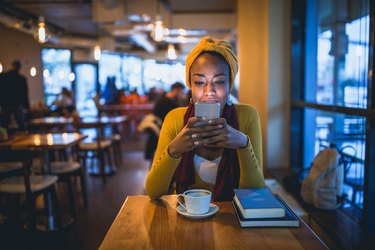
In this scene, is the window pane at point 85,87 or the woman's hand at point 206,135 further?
the window pane at point 85,87

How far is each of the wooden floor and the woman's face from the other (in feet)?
6.54

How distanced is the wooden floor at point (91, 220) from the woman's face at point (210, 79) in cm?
199

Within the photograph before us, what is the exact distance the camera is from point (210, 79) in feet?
4.53

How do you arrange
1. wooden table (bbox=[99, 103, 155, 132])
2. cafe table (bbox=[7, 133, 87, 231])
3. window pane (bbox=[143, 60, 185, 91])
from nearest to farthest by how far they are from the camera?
cafe table (bbox=[7, 133, 87, 231]) → wooden table (bbox=[99, 103, 155, 132]) → window pane (bbox=[143, 60, 185, 91])

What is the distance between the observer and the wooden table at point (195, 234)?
1.00 m

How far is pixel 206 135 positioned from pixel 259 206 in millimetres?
303

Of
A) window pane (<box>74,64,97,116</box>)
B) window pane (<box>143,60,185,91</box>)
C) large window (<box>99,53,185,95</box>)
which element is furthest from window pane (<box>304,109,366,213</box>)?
window pane (<box>143,60,185,91</box>)

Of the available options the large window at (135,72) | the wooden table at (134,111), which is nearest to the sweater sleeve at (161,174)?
the wooden table at (134,111)

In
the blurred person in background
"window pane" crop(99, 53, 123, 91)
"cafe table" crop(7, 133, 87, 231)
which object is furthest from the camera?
"window pane" crop(99, 53, 123, 91)

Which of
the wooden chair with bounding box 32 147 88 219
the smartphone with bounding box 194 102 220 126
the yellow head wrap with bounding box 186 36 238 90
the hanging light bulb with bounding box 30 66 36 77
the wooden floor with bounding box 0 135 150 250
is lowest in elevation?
the wooden floor with bounding box 0 135 150 250

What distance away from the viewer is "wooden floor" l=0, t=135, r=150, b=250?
9.46ft

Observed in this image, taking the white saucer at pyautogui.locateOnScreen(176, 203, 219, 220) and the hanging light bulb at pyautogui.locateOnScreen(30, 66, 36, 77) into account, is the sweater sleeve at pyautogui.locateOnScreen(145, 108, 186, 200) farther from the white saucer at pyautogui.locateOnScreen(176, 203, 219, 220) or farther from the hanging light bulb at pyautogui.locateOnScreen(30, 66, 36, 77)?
the hanging light bulb at pyautogui.locateOnScreen(30, 66, 36, 77)

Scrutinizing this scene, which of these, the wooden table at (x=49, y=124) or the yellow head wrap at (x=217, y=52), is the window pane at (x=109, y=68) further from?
the yellow head wrap at (x=217, y=52)

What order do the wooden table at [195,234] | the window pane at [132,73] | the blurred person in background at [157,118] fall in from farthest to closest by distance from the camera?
the window pane at [132,73]
the blurred person in background at [157,118]
the wooden table at [195,234]
